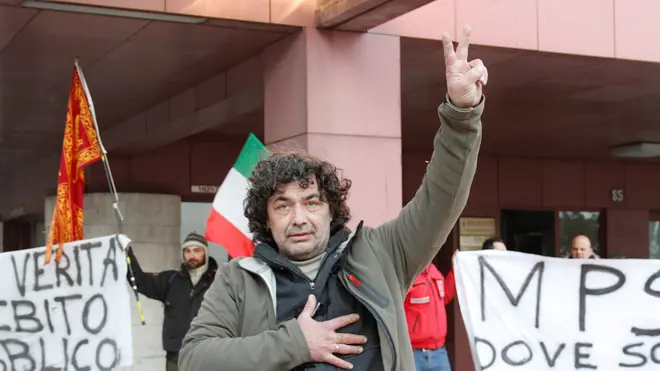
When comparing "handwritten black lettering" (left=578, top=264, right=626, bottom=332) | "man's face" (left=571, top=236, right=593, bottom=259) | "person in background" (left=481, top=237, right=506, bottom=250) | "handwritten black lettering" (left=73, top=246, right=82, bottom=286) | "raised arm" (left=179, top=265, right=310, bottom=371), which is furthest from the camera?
"person in background" (left=481, top=237, right=506, bottom=250)

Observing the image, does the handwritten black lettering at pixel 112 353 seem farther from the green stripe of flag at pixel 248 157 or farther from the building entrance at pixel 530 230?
the building entrance at pixel 530 230

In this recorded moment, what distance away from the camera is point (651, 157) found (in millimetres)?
14828

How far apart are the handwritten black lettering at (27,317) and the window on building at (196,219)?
6.90m

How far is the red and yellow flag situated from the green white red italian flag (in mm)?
876

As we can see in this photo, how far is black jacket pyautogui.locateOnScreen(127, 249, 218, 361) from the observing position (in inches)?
336

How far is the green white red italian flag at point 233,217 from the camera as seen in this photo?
22.1 feet

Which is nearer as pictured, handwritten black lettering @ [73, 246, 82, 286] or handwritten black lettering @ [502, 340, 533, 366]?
handwritten black lettering @ [502, 340, 533, 366]

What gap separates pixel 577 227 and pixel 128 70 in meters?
8.71

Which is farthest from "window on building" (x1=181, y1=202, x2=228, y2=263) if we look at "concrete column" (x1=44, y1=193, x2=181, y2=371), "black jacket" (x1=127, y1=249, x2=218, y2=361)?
"black jacket" (x1=127, y1=249, x2=218, y2=361)

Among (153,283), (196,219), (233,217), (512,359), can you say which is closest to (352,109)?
(233,217)

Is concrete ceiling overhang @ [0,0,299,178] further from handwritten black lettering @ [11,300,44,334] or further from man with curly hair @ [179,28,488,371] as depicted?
man with curly hair @ [179,28,488,371]

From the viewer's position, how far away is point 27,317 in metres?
6.08

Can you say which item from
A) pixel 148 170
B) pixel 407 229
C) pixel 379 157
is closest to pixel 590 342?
pixel 379 157

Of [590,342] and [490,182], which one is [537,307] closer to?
[590,342]
